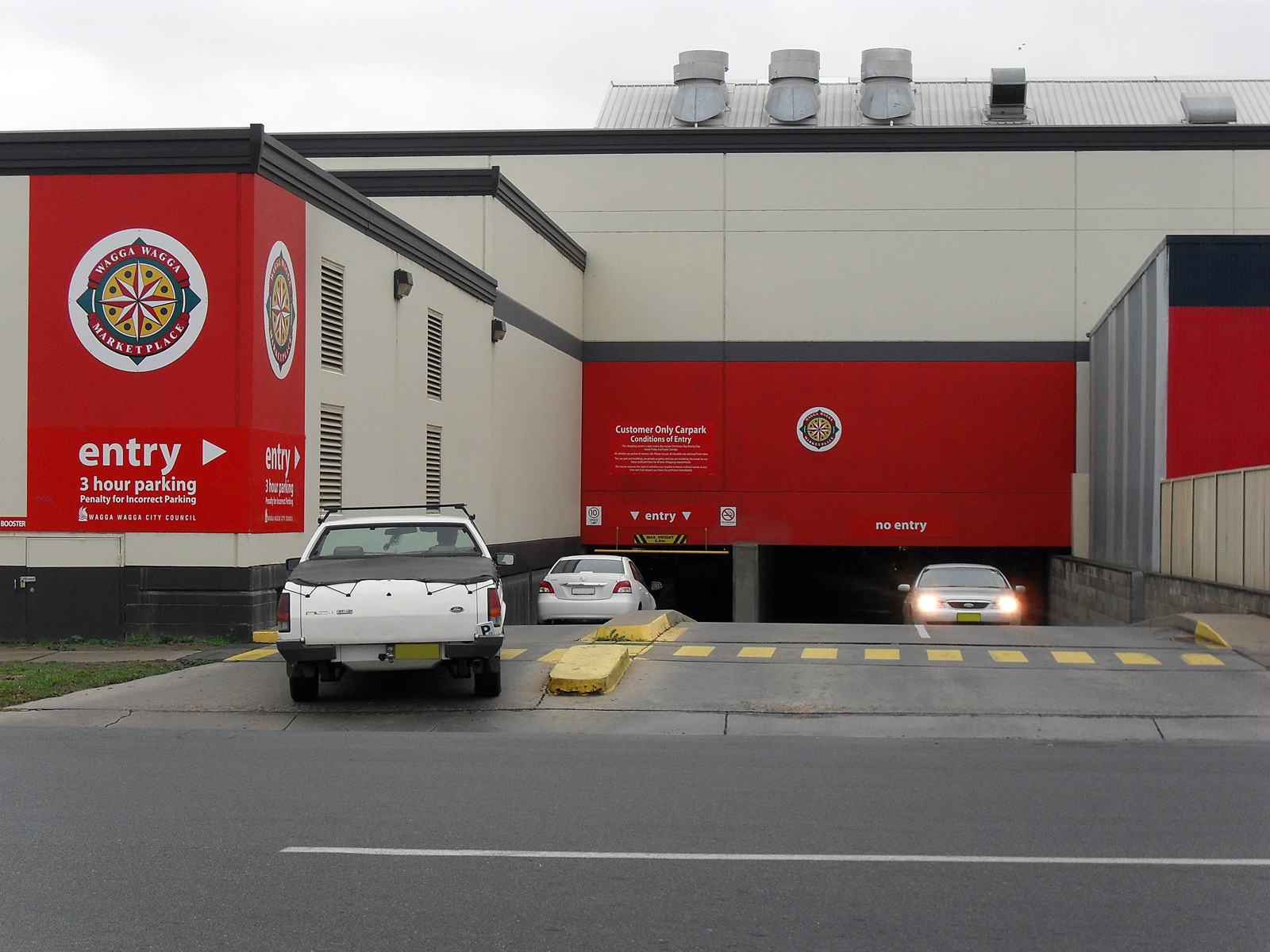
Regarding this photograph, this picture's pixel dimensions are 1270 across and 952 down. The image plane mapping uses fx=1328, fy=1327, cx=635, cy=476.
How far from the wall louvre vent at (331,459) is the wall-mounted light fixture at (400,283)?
279 centimetres

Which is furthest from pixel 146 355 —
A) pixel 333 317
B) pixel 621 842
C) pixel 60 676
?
pixel 621 842

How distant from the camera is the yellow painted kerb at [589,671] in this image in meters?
12.2

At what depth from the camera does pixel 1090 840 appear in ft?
21.9

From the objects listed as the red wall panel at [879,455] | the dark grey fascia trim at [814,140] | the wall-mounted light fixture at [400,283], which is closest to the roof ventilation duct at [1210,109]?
the dark grey fascia trim at [814,140]

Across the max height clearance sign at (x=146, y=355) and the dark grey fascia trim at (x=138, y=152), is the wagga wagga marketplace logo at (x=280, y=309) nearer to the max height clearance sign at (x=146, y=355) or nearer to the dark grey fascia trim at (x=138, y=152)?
the max height clearance sign at (x=146, y=355)

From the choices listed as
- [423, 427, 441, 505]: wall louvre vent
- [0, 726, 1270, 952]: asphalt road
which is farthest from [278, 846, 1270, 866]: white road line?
[423, 427, 441, 505]: wall louvre vent

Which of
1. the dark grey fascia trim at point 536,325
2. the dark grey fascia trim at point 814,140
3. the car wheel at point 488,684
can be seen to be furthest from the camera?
the dark grey fascia trim at point 814,140

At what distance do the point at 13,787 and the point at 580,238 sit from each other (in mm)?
26997

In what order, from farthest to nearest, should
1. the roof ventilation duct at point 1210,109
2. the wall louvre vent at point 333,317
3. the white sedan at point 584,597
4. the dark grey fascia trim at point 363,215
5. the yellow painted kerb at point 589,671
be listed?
the roof ventilation duct at point 1210,109
the white sedan at point 584,597
the wall louvre vent at point 333,317
the dark grey fascia trim at point 363,215
the yellow painted kerb at point 589,671

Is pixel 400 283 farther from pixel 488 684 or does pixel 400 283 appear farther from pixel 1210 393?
pixel 1210 393

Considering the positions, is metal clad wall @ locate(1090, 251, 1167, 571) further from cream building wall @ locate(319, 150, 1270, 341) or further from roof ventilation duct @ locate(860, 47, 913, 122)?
roof ventilation duct @ locate(860, 47, 913, 122)

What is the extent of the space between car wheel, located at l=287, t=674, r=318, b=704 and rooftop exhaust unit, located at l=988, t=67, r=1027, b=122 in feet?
99.8

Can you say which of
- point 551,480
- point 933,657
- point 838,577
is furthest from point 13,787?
point 838,577

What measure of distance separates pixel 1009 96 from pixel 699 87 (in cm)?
864
